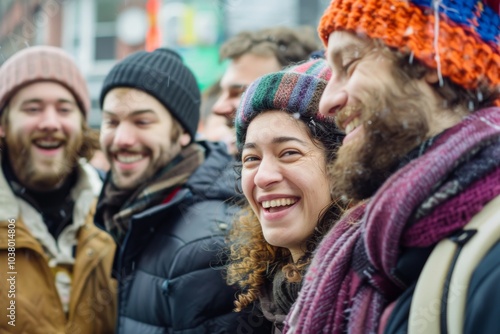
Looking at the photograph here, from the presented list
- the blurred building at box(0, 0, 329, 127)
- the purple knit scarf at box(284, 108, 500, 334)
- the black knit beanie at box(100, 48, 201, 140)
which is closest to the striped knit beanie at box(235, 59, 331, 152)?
the purple knit scarf at box(284, 108, 500, 334)

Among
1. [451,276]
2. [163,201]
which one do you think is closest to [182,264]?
[163,201]

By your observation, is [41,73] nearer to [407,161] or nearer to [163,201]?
[163,201]

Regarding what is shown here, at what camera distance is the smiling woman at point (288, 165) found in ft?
8.26

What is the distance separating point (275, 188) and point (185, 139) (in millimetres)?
1558

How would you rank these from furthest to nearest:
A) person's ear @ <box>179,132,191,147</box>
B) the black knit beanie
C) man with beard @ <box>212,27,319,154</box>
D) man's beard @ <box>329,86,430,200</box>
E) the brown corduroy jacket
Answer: man with beard @ <box>212,27,319,154</box>
person's ear @ <box>179,132,191,147</box>
the black knit beanie
the brown corduroy jacket
man's beard @ <box>329,86,430,200</box>

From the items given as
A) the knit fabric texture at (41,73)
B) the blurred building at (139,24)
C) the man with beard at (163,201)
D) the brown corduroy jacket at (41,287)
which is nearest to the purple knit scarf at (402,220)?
the man with beard at (163,201)

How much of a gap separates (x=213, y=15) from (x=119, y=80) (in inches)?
510

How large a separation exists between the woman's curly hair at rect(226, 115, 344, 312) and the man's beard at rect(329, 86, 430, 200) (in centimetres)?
60

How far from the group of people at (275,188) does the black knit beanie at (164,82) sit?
12 mm

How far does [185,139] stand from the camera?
4000 mm

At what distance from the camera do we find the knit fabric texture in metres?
4.11

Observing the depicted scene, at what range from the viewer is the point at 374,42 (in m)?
1.91

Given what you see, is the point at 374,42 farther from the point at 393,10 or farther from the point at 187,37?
the point at 187,37

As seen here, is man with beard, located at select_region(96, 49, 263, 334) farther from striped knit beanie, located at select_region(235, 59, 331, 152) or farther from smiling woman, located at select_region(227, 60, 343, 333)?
striped knit beanie, located at select_region(235, 59, 331, 152)
